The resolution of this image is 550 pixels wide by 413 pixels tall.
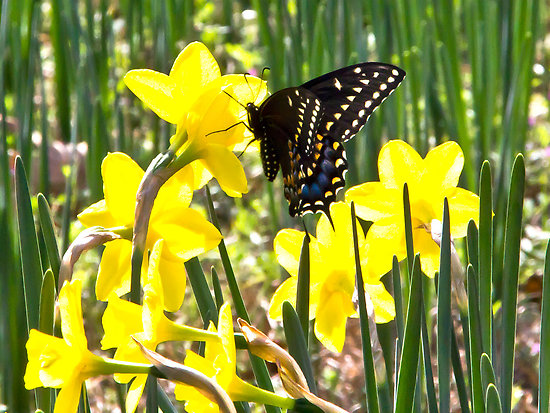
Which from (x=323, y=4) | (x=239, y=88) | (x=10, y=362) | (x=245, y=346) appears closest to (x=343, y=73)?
(x=239, y=88)

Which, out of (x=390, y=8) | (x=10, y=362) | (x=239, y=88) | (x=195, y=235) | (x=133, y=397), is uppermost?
(x=390, y=8)

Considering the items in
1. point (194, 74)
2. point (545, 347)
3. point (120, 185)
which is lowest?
point (545, 347)

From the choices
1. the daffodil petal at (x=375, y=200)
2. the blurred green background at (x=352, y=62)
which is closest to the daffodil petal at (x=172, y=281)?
the daffodil petal at (x=375, y=200)

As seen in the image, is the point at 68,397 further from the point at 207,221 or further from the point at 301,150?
the point at 301,150

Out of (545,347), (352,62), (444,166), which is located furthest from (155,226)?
(352,62)

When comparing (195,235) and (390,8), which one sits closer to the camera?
(195,235)

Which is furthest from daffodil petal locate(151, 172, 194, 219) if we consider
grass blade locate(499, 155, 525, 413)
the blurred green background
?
the blurred green background

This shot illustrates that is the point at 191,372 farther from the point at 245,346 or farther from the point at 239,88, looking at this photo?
the point at 239,88

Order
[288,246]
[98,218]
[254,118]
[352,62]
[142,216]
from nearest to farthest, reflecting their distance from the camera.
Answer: [142,216]
[98,218]
[288,246]
[254,118]
[352,62]
